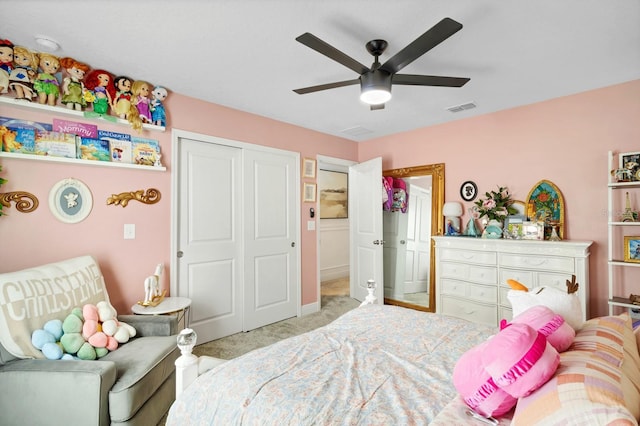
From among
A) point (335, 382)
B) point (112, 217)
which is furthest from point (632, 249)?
point (112, 217)

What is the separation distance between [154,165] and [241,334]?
2.00 meters

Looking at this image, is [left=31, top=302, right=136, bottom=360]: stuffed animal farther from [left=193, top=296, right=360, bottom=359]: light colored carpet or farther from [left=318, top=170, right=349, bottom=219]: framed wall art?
[left=318, top=170, right=349, bottom=219]: framed wall art

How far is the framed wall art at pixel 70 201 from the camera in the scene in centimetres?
228

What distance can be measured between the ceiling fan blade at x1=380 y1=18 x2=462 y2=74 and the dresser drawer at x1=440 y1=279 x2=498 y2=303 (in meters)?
2.49

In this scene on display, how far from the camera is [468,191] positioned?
12.1 feet

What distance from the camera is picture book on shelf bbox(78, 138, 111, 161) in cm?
238

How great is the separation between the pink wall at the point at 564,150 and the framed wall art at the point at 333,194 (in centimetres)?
259

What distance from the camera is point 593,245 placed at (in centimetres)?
286

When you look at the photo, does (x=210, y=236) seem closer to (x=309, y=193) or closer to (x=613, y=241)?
(x=309, y=193)

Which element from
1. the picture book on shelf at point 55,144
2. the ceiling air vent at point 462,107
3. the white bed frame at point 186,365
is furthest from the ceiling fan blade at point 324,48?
the picture book on shelf at point 55,144

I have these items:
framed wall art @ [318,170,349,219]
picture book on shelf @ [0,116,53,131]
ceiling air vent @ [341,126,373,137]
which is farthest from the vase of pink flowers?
picture book on shelf @ [0,116,53,131]

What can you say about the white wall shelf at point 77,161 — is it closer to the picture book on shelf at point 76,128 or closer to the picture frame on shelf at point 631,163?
the picture book on shelf at point 76,128

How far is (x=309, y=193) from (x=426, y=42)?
270 cm

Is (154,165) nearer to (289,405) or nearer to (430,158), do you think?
(289,405)
